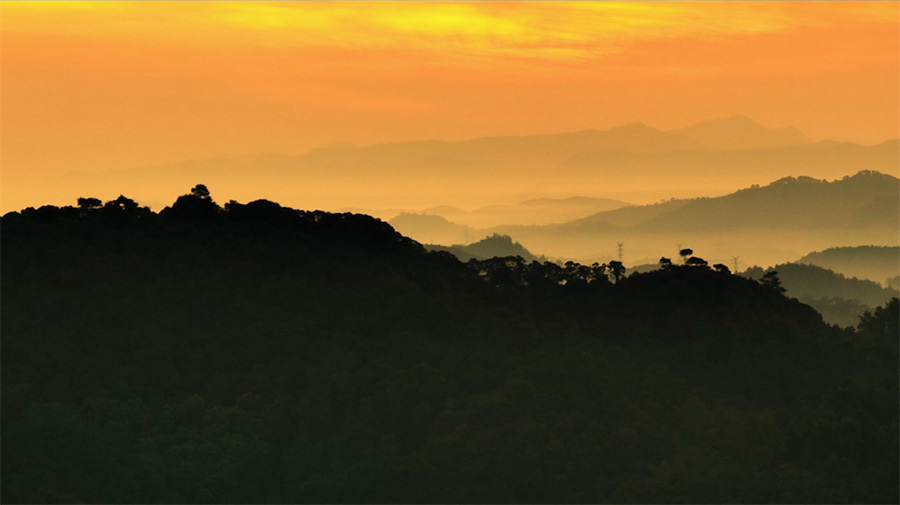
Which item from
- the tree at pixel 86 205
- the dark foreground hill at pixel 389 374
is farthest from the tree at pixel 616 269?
the tree at pixel 86 205

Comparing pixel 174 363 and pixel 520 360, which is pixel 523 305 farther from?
pixel 174 363

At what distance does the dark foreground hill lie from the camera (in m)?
87.9

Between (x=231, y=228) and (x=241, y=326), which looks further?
(x=231, y=228)

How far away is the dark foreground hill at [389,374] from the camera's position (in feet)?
288

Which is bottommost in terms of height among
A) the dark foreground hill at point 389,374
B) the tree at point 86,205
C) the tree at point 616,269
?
the dark foreground hill at point 389,374

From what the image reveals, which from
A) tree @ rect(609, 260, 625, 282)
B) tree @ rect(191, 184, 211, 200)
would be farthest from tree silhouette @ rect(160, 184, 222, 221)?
tree @ rect(609, 260, 625, 282)

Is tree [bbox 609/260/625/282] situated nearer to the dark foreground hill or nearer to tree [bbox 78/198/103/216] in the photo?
the dark foreground hill

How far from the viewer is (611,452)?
307ft

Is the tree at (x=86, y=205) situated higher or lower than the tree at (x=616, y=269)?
higher

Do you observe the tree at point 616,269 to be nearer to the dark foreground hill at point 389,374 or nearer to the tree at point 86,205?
the dark foreground hill at point 389,374

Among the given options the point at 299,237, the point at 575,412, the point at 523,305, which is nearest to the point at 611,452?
the point at 575,412

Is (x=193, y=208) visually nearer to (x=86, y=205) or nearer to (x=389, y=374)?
(x=86, y=205)

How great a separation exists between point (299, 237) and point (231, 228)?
605cm

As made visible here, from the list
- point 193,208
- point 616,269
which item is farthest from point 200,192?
point 616,269
